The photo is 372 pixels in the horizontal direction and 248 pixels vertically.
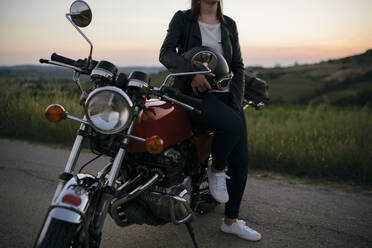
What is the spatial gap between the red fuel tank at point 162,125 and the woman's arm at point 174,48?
0.93 ft

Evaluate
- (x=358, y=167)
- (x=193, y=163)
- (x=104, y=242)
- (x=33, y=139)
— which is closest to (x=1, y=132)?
(x=33, y=139)

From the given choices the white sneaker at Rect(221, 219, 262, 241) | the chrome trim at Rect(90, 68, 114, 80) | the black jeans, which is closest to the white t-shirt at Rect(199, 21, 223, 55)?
the black jeans

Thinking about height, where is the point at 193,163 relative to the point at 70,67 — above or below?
below

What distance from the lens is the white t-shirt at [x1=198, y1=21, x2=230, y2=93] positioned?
9.27ft

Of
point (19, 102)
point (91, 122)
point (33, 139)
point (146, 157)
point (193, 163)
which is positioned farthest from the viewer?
point (19, 102)

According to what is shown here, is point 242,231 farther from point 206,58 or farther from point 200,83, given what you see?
point 206,58

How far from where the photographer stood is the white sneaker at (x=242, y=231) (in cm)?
288

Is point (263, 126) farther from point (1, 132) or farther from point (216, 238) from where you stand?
point (1, 132)

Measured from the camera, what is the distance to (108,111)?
5.88ft

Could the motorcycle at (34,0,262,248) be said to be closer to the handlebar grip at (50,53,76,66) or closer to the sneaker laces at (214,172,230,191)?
the handlebar grip at (50,53,76,66)

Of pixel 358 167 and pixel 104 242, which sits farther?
pixel 358 167

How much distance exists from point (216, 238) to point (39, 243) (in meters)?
1.63

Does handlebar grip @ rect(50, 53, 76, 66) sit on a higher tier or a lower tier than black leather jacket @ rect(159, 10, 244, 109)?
lower

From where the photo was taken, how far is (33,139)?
6.20 m
